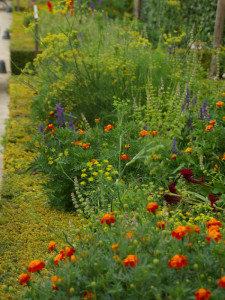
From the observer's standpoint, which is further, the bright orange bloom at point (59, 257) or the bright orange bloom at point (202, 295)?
the bright orange bloom at point (59, 257)

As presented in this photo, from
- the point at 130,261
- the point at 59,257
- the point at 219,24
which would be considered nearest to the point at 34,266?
the point at 59,257

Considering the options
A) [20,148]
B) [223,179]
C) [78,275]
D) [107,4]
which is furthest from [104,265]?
[107,4]

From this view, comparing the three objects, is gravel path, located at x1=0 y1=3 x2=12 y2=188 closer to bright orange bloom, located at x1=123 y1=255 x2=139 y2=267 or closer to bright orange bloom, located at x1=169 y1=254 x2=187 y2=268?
bright orange bloom, located at x1=123 y1=255 x2=139 y2=267

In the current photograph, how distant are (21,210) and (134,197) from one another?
41.4 inches

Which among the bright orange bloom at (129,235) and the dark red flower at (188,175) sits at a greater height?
the bright orange bloom at (129,235)

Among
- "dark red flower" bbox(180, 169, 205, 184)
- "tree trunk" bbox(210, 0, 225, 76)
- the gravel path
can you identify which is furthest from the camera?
"tree trunk" bbox(210, 0, 225, 76)

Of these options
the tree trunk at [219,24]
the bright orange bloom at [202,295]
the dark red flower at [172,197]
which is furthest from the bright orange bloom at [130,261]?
the tree trunk at [219,24]

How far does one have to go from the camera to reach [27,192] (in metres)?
3.72

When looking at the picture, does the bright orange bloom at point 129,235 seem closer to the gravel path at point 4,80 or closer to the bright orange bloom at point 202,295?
the bright orange bloom at point 202,295

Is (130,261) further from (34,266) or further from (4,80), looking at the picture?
(4,80)

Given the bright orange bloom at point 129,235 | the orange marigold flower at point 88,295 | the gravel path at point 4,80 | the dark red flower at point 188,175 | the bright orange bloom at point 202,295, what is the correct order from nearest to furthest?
the bright orange bloom at point 202,295, the orange marigold flower at point 88,295, the bright orange bloom at point 129,235, the dark red flower at point 188,175, the gravel path at point 4,80

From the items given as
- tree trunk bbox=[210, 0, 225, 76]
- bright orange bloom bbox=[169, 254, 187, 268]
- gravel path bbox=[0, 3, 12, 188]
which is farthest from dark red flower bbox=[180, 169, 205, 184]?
tree trunk bbox=[210, 0, 225, 76]

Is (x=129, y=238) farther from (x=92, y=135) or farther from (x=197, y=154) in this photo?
(x=92, y=135)

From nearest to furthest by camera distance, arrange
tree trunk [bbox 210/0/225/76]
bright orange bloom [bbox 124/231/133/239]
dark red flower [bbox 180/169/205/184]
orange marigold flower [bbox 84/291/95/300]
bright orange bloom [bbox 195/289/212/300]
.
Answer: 1. bright orange bloom [bbox 195/289/212/300]
2. orange marigold flower [bbox 84/291/95/300]
3. bright orange bloom [bbox 124/231/133/239]
4. dark red flower [bbox 180/169/205/184]
5. tree trunk [bbox 210/0/225/76]
